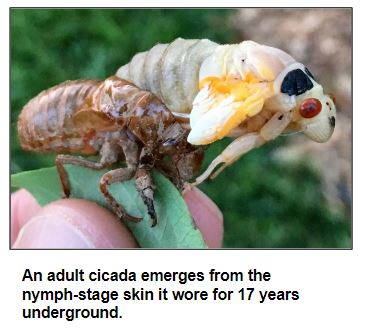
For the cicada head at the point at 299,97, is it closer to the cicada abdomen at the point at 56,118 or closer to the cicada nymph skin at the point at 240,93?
the cicada nymph skin at the point at 240,93

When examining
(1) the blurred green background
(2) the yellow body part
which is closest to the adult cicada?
(2) the yellow body part

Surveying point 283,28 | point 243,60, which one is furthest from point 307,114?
point 283,28

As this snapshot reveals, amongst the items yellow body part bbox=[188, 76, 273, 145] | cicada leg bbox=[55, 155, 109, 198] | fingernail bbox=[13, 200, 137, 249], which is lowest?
fingernail bbox=[13, 200, 137, 249]

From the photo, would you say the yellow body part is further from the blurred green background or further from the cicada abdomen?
the blurred green background

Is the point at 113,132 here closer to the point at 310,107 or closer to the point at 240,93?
the point at 240,93

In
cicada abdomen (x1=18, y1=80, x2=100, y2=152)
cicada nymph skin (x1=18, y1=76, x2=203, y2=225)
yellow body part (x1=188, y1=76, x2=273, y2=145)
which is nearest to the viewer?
yellow body part (x1=188, y1=76, x2=273, y2=145)
